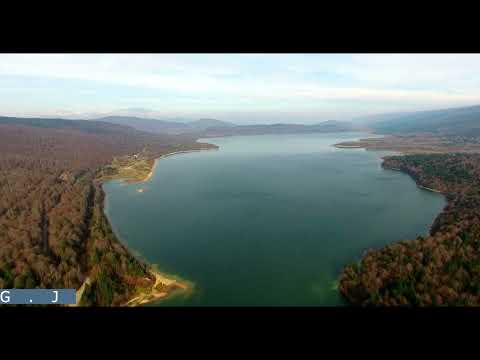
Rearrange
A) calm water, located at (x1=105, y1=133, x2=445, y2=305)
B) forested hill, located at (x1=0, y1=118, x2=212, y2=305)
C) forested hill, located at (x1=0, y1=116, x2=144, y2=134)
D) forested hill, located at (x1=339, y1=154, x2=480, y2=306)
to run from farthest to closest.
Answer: forested hill, located at (x1=0, y1=116, x2=144, y2=134), calm water, located at (x1=105, y1=133, x2=445, y2=305), forested hill, located at (x1=0, y1=118, x2=212, y2=305), forested hill, located at (x1=339, y1=154, x2=480, y2=306)

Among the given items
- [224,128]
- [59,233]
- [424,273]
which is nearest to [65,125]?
[224,128]

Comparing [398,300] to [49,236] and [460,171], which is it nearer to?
[49,236]

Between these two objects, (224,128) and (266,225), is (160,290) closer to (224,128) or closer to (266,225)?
(266,225)

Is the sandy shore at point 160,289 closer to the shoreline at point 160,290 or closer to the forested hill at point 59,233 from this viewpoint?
the shoreline at point 160,290

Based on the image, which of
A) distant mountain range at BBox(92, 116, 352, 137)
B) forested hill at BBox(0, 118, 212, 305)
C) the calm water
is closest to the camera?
forested hill at BBox(0, 118, 212, 305)

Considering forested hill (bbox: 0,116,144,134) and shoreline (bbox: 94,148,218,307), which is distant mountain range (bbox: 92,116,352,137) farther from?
shoreline (bbox: 94,148,218,307)

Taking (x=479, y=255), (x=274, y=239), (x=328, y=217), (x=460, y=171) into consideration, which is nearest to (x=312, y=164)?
(x=460, y=171)

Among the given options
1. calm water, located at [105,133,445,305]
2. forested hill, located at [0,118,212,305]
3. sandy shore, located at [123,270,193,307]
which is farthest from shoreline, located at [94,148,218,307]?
calm water, located at [105,133,445,305]
